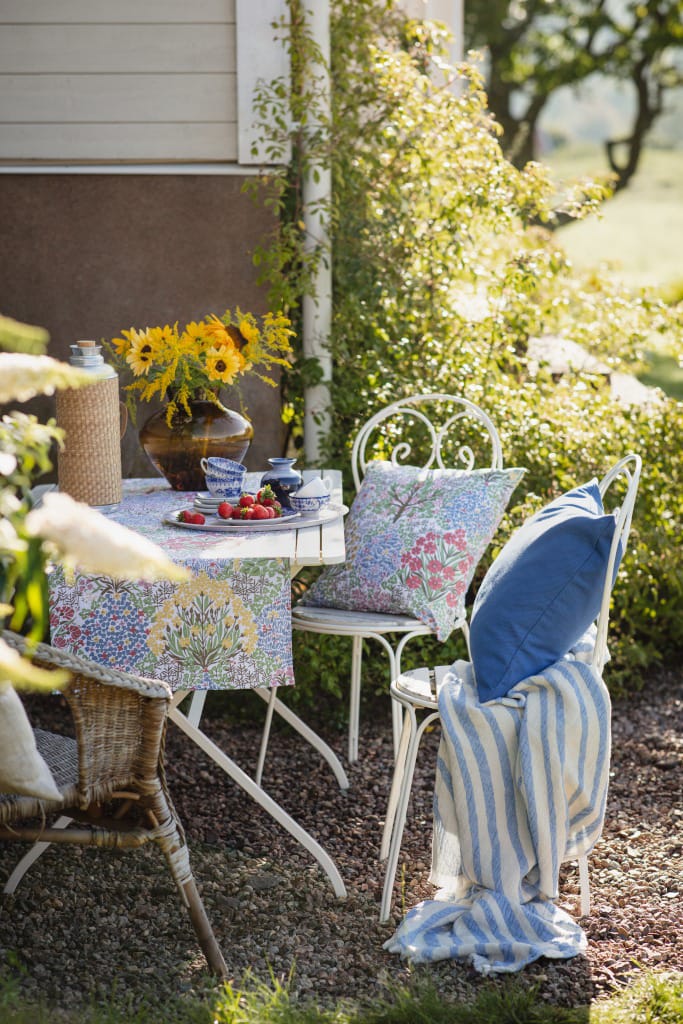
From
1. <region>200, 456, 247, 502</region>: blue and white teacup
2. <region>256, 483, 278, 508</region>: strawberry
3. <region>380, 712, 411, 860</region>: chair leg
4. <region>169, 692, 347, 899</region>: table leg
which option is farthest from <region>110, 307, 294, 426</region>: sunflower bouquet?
<region>380, 712, 411, 860</region>: chair leg

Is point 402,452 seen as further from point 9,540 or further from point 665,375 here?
point 665,375

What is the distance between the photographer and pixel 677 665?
461 cm

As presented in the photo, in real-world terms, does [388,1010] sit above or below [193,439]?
below

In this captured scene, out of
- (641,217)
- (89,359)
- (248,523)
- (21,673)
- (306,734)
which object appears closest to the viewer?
(21,673)

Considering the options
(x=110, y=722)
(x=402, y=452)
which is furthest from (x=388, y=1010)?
(x=402, y=452)

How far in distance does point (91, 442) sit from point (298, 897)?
1280mm

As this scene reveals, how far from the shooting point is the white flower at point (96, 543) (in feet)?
4.59

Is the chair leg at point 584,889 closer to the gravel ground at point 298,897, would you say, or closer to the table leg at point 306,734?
the gravel ground at point 298,897

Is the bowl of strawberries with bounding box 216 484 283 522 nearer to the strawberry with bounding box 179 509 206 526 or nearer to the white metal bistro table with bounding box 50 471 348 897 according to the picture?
the strawberry with bounding box 179 509 206 526

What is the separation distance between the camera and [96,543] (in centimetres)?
140

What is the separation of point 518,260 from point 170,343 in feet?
6.15

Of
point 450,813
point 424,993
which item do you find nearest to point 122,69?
point 450,813

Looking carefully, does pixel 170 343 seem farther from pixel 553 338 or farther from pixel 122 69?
pixel 553 338

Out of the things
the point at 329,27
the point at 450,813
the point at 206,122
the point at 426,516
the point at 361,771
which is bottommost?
the point at 361,771
